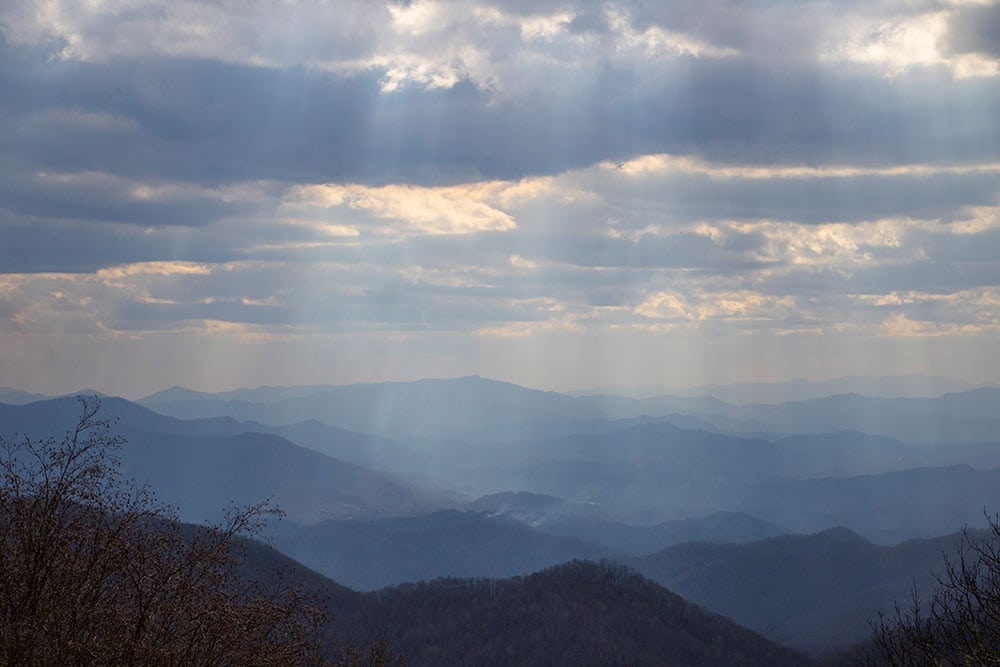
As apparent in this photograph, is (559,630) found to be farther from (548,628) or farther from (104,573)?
(104,573)

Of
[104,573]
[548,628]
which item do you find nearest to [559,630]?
[548,628]

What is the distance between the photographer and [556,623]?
→ 583 ft

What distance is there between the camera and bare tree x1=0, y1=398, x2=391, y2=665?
1681 cm

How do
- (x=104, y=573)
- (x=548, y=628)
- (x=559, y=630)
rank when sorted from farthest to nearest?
(x=548, y=628) < (x=559, y=630) < (x=104, y=573)

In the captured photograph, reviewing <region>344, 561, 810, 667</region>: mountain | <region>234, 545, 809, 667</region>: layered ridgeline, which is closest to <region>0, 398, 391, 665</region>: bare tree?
<region>234, 545, 809, 667</region>: layered ridgeline

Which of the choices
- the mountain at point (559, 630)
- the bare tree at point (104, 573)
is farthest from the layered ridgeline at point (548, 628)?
the bare tree at point (104, 573)

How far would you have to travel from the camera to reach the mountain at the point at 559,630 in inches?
6668

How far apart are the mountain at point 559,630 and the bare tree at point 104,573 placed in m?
151

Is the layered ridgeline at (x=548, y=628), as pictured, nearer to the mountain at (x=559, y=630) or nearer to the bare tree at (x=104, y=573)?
the mountain at (x=559, y=630)

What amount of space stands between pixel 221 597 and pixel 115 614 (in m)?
1.80

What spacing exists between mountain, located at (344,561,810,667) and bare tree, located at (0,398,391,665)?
15083cm

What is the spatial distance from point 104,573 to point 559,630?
16534 cm

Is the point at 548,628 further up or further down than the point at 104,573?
further down

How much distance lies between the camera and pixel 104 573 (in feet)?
57.1
